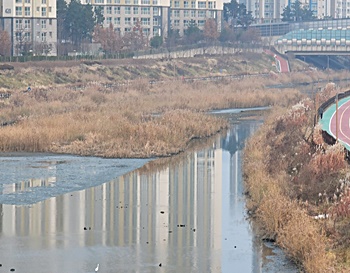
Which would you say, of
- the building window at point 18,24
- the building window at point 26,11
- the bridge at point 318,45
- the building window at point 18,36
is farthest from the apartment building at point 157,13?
the building window at point 18,36

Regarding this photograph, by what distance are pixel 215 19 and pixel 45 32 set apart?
54154mm

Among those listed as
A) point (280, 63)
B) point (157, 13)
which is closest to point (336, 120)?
point (280, 63)

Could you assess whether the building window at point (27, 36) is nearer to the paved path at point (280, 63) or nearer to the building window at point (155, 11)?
the building window at point (155, 11)

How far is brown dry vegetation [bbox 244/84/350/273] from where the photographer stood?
35591mm

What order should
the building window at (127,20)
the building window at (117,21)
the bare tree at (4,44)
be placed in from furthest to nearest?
the building window at (127,20) < the building window at (117,21) < the bare tree at (4,44)

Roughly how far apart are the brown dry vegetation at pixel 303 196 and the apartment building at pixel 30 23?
76641mm

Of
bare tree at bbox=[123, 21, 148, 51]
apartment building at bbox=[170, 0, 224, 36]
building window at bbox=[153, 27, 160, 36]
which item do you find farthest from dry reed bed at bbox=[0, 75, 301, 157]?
Result: apartment building at bbox=[170, 0, 224, 36]

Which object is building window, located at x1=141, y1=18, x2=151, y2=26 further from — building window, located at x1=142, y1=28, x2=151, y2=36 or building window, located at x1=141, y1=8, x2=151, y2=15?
building window, located at x1=141, y1=8, x2=151, y2=15

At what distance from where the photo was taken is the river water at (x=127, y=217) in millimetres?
37000

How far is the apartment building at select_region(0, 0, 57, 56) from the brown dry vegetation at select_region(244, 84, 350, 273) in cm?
7664

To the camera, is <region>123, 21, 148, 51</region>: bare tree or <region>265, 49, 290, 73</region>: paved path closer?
<region>123, 21, 148, 51</region>: bare tree

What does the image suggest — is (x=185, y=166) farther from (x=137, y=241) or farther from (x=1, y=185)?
(x=137, y=241)

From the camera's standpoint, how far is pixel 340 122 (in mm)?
71750

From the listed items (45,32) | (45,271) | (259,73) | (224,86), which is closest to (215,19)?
(259,73)
